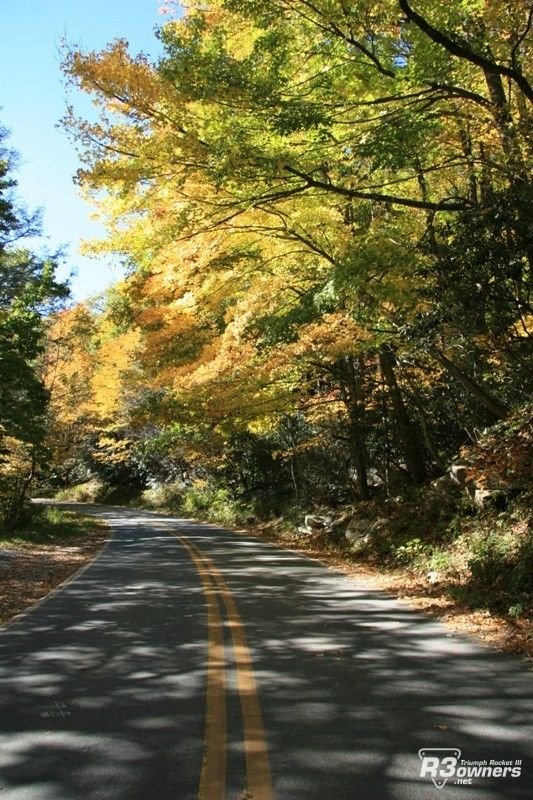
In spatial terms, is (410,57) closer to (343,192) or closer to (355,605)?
(343,192)

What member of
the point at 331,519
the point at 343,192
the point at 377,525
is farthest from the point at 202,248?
the point at 331,519

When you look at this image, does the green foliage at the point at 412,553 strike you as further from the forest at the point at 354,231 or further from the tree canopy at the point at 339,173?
the tree canopy at the point at 339,173

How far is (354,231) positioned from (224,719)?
9.82 metres

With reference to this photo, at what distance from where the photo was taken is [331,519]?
1975 centimetres

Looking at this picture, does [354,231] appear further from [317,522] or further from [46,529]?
[46,529]

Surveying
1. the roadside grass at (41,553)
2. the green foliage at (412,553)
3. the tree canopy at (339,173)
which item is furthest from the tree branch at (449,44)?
the roadside grass at (41,553)

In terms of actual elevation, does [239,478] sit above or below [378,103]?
below

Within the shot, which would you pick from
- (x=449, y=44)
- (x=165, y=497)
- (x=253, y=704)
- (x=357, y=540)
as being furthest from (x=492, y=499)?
(x=165, y=497)

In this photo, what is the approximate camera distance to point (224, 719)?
473 centimetres

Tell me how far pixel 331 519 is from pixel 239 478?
13447 mm

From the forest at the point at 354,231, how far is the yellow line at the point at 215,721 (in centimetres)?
354

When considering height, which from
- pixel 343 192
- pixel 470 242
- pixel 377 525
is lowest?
pixel 377 525

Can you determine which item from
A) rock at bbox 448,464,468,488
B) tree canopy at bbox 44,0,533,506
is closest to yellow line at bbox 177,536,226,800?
tree canopy at bbox 44,0,533,506

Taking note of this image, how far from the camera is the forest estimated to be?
27.2 ft
